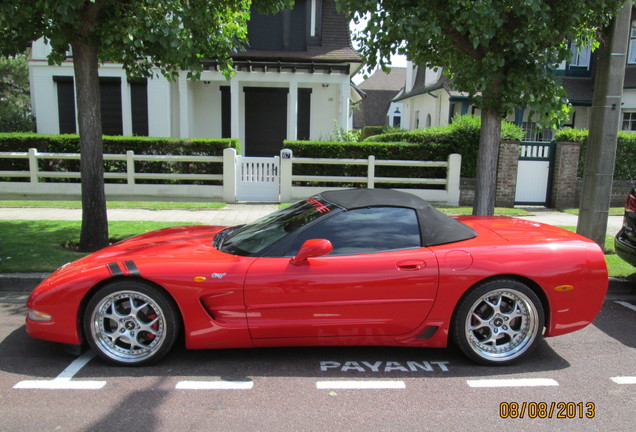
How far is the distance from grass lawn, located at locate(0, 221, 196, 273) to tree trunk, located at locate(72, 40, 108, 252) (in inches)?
16.3

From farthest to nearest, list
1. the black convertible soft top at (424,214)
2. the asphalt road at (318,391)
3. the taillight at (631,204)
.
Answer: the taillight at (631,204)
the black convertible soft top at (424,214)
the asphalt road at (318,391)

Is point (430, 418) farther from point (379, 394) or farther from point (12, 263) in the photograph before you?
point (12, 263)

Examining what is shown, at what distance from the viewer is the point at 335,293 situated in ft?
12.1

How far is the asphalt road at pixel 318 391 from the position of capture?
306 cm

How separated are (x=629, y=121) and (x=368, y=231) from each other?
68.8 ft

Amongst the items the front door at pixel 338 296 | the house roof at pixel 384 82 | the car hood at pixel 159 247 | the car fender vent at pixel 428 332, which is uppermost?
the house roof at pixel 384 82

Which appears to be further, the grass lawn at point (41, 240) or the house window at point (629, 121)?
the house window at point (629, 121)

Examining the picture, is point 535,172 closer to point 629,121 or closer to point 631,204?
point 631,204

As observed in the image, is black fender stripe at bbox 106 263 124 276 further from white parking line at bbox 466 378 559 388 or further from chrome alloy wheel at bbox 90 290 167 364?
white parking line at bbox 466 378 559 388

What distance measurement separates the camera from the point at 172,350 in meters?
4.09

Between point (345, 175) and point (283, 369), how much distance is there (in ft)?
29.5

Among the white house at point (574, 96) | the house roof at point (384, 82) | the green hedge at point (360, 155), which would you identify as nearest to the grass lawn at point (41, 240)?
the green hedge at point (360, 155)

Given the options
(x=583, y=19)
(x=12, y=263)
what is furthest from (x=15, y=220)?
(x=583, y=19)

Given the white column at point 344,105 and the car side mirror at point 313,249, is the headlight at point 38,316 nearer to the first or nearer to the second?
the car side mirror at point 313,249
